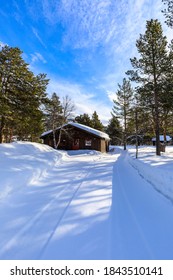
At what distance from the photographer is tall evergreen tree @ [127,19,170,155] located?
2014 centimetres

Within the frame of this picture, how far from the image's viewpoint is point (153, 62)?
67.1ft

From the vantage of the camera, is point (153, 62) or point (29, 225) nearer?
point (29, 225)

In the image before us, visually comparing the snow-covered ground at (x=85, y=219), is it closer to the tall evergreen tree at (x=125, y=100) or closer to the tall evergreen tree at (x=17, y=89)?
the tall evergreen tree at (x=17, y=89)

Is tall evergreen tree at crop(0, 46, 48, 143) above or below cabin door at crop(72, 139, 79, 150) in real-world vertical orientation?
above

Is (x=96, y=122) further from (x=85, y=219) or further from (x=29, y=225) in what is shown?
(x=29, y=225)

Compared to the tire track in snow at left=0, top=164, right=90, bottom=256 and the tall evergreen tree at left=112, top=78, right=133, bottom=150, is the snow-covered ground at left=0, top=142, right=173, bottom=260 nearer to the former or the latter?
the tire track in snow at left=0, top=164, right=90, bottom=256

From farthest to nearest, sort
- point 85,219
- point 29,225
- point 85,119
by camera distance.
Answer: point 85,119 → point 85,219 → point 29,225

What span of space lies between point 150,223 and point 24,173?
20.1 feet

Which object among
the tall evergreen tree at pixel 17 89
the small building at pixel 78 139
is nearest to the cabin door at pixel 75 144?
the small building at pixel 78 139

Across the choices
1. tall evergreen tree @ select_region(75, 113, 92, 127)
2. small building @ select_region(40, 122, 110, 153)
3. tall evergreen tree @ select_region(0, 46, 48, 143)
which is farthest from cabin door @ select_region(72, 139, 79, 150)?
tall evergreen tree @ select_region(75, 113, 92, 127)

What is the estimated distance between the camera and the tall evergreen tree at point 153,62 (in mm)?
20141

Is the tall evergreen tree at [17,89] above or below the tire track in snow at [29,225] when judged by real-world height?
above

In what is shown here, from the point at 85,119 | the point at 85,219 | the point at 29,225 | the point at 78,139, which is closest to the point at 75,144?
the point at 78,139
